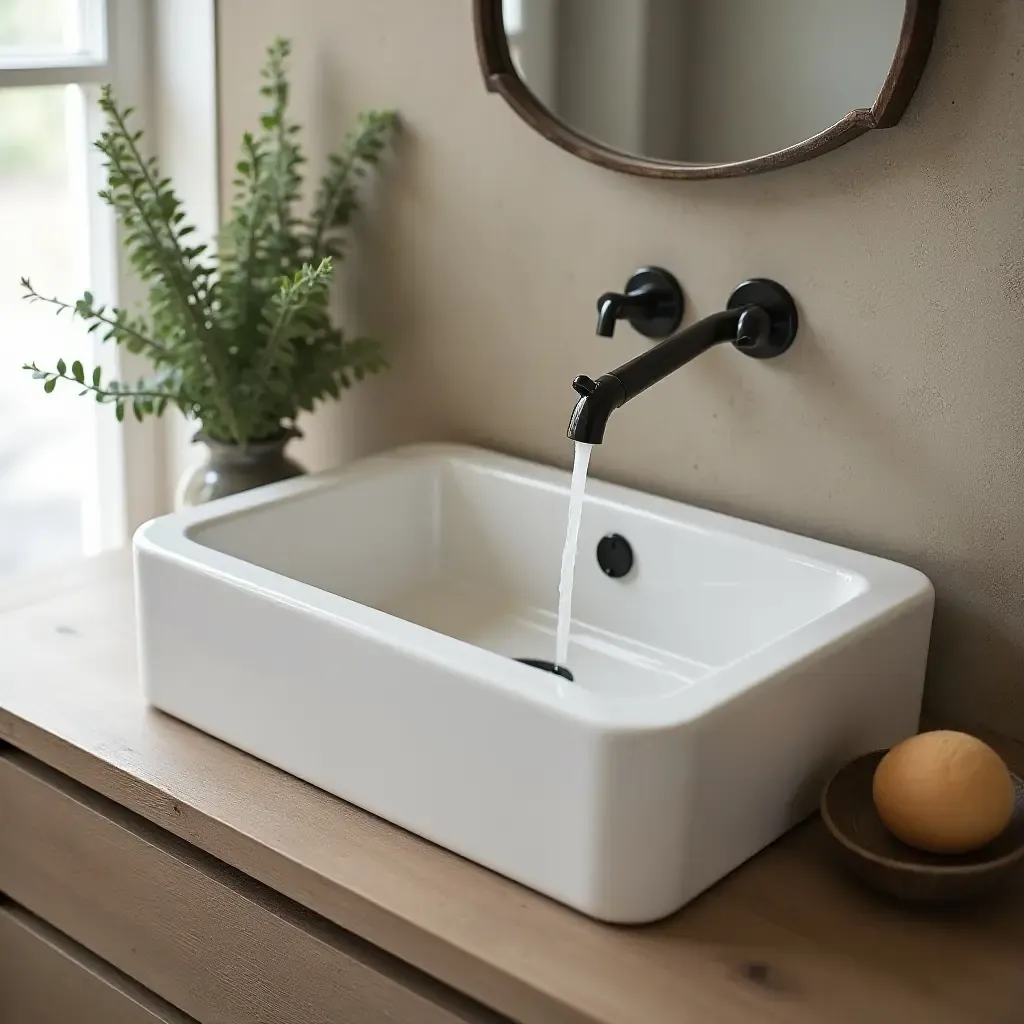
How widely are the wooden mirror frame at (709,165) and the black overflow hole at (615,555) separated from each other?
1.07 ft

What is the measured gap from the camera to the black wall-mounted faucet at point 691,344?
108 cm

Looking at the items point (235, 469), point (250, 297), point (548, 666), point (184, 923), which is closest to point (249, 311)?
point (250, 297)

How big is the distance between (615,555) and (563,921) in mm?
436

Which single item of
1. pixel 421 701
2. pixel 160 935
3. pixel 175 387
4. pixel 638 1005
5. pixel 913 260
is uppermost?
pixel 913 260

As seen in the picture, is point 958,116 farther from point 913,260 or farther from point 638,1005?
point 638,1005

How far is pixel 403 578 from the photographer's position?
4.74 ft

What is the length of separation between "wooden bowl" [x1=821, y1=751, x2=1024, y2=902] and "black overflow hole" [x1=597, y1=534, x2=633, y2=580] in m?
0.31

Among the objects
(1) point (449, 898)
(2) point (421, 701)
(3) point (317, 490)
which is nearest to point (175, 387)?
(3) point (317, 490)

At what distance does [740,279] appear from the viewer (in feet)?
4.17

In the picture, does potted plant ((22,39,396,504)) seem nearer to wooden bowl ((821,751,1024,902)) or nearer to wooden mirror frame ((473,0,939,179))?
wooden mirror frame ((473,0,939,179))

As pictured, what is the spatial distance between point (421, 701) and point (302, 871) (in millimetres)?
143

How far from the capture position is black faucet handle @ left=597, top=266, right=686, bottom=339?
131 cm

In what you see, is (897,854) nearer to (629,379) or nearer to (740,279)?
(629,379)

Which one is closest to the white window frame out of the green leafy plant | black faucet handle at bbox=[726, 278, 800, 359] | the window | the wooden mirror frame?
the window
